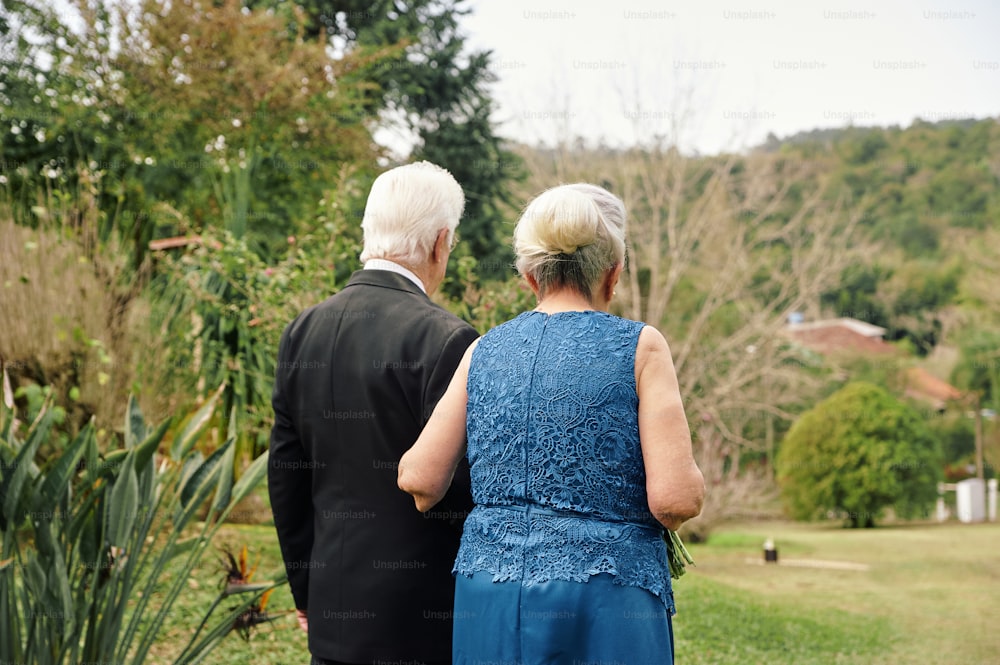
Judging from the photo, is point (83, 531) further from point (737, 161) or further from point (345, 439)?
point (737, 161)

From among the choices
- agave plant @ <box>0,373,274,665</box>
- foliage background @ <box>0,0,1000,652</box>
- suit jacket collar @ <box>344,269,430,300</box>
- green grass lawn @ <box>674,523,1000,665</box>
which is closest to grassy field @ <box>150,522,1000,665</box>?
green grass lawn @ <box>674,523,1000,665</box>

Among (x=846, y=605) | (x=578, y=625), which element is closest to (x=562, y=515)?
(x=578, y=625)

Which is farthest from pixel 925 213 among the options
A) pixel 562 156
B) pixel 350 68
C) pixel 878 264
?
pixel 350 68

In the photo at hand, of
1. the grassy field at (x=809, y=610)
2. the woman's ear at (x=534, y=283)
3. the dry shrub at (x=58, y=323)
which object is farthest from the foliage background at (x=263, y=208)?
the woman's ear at (x=534, y=283)

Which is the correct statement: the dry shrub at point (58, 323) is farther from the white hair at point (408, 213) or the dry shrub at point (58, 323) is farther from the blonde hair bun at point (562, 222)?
the blonde hair bun at point (562, 222)

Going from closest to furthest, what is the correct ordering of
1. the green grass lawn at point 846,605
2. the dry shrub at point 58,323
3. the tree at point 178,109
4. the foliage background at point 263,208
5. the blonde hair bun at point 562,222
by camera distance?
the blonde hair bun at point 562,222 < the dry shrub at point 58,323 < the foliage background at point 263,208 < the green grass lawn at point 846,605 < the tree at point 178,109

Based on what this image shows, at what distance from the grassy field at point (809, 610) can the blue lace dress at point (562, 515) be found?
8.63ft

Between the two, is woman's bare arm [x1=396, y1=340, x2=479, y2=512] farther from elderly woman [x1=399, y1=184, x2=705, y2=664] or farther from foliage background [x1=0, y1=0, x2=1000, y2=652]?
foliage background [x1=0, y1=0, x2=1000, y2=652]

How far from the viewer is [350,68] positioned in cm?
1220

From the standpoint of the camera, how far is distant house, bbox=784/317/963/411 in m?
21.9

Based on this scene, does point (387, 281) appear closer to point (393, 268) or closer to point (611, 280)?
point (393, 268)

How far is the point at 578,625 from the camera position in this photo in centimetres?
167

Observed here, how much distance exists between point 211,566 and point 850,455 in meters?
12.8

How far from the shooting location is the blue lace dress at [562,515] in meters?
1.67
